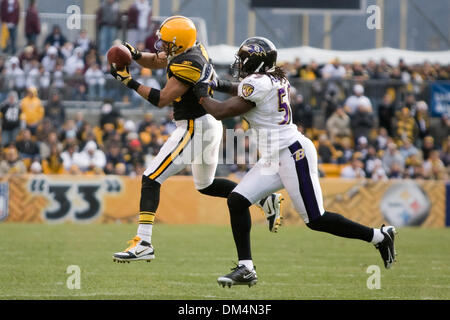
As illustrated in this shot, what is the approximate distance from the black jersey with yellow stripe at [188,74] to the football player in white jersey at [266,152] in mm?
306

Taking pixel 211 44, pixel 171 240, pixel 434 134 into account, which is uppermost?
pixel 211 44

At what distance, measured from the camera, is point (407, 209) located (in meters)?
15.0

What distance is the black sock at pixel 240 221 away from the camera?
6.55 metres

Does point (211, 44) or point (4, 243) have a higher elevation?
point (211, 44)

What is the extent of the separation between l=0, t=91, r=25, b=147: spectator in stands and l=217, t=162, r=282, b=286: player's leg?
30.0 feet

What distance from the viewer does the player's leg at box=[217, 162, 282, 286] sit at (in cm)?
653

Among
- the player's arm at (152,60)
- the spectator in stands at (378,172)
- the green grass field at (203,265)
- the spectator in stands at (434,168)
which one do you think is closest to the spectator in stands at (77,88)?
the green grass field at (203,265)

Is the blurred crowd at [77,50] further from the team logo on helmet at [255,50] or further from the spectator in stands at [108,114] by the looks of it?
the team logo on helmet at [255,50]

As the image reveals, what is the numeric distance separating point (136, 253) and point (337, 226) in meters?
1.59

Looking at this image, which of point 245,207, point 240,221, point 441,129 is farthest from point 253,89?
point 441,129

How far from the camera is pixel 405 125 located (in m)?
16.8
